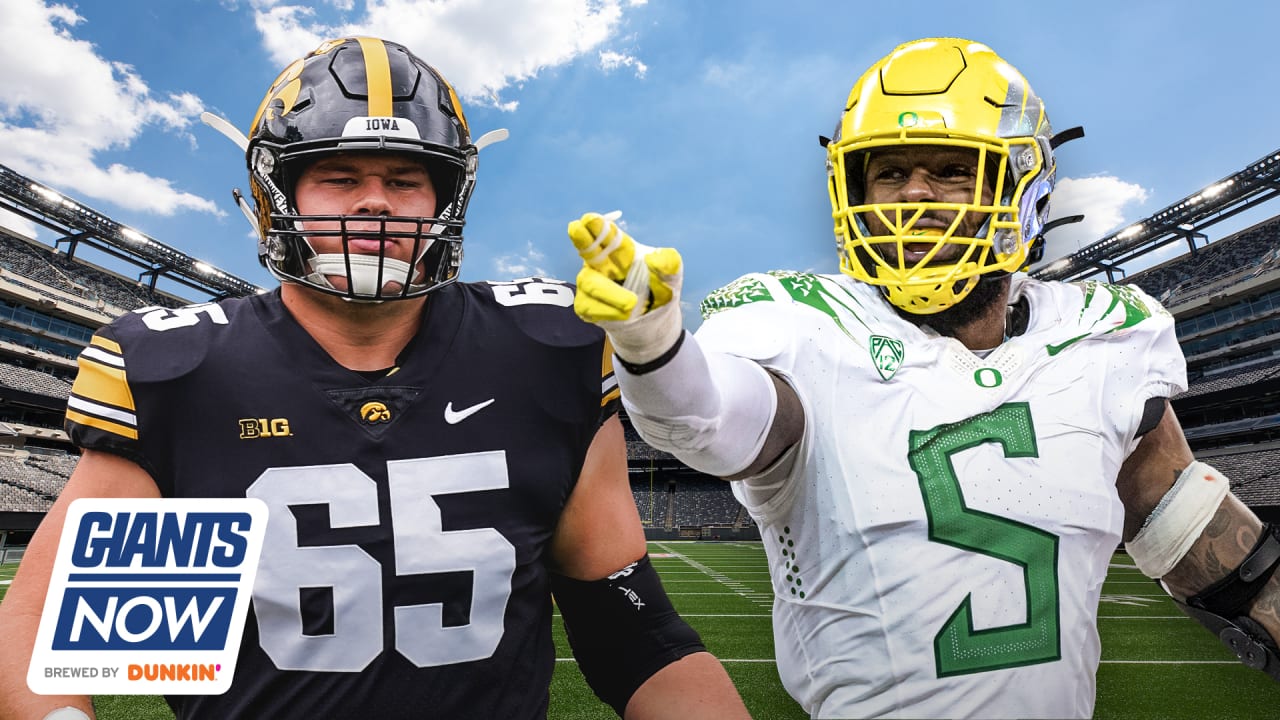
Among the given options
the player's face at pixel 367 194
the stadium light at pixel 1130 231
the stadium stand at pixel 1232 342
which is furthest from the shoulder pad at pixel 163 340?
the stadium light at pixel 1130 231

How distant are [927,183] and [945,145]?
0.08 m

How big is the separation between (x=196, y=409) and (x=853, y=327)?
1361mm

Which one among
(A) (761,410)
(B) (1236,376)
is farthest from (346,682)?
(B) (1236,376)

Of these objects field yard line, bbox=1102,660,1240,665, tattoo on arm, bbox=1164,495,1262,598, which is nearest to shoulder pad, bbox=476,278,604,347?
tattoo on arm, bbox=1164,495,1262,598

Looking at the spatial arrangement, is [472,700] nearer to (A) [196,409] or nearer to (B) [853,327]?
(A) [196,409]

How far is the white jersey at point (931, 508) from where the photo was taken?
1286 mm

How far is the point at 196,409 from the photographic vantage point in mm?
1639

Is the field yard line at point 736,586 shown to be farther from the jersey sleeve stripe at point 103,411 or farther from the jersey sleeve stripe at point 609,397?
the jersey sleeve stripe at point 103,411

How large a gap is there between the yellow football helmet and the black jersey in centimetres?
69

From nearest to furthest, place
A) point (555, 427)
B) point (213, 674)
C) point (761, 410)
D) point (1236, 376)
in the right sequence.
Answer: point (761, 410)
point (213, 674)
point (555, 427)
point (1236, 376)

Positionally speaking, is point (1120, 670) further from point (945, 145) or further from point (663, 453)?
point (663, 453)

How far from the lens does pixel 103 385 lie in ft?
5.25

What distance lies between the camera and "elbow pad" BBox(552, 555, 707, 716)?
5.86 ft

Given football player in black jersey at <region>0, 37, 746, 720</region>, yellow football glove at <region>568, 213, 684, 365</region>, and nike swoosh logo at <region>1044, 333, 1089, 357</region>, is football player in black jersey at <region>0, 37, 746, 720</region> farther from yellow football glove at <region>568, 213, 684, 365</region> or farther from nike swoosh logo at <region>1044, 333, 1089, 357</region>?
nike swoosh logo at <region>1044, 333, 1089, 357</region>
